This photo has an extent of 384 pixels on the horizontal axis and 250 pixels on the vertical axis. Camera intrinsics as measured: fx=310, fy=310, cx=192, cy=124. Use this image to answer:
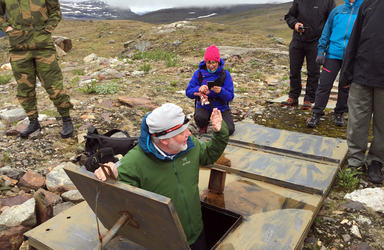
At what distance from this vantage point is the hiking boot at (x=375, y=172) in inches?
130

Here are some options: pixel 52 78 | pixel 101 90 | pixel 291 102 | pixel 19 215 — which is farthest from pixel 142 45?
pixel 19 215

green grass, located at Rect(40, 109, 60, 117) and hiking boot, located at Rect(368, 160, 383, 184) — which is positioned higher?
hiking boot, located at Rect(368, 160, 383, 184)

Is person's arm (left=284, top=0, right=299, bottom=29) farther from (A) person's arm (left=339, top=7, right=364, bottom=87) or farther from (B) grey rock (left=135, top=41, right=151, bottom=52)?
(B) grey rock (left=135, top=41, right=151, bottom=52)

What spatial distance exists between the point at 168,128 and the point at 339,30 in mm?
3520

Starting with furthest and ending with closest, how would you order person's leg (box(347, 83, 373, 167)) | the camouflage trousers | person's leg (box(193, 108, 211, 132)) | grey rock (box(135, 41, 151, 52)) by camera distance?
1. grey rock (box(135, 41, 151, 52))
2. person's leg (box(193, 108, 211, 132))
3. the camouflage trousers
4. person's leg (box(347, 83, 373, 167))

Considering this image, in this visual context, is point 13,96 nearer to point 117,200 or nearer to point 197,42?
point 117,200

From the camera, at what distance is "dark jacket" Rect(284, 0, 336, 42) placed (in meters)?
5.12

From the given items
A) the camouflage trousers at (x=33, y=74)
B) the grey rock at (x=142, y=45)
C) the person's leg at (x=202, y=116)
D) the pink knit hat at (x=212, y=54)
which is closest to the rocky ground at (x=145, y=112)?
the camouflage trousers at (x=33, y=74)

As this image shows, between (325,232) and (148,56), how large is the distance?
32.8 feet

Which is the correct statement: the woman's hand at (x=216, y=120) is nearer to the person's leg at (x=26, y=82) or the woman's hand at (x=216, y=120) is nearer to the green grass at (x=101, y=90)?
the person's leg at (x=26, y=82)

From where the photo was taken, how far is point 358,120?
333 centimetres

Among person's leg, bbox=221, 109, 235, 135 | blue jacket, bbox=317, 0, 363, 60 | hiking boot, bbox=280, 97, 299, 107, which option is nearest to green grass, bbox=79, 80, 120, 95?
person's leg, bbox=221, 109, 235, 135

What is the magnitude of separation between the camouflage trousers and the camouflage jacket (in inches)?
4.4

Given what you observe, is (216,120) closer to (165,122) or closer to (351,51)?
(165,122)
